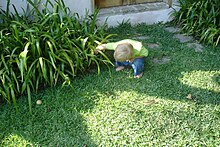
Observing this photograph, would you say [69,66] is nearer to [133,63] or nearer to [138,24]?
[133,63]

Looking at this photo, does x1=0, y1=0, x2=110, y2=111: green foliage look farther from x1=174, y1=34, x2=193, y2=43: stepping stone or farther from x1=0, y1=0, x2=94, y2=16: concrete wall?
x1=174, y1=34, x2=193, y2=43: stepping stone

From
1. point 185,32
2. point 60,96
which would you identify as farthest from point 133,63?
point 185,32

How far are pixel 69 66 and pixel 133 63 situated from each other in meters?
0.63

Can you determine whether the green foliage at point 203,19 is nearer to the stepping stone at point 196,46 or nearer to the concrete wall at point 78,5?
the stepping stone at point 196,46

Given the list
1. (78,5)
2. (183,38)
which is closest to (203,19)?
(183,38)

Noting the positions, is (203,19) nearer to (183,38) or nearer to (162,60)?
(183,38)

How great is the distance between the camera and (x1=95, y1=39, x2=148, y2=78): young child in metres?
3.01

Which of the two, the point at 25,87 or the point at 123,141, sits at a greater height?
the point at 25,87

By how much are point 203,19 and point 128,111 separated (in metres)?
1.88

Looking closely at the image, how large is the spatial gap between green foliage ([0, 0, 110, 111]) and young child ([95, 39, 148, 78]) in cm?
18

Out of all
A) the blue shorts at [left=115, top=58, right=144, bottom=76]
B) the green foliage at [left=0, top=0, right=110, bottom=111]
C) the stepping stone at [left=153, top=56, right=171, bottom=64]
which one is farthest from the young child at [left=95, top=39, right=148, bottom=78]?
the stepping stone at [left=153, top=56, right=171, bottom=64]

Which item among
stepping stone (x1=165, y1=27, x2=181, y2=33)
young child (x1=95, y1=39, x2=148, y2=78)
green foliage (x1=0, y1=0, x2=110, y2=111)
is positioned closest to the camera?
green foliage (x1=0, y1=0, x2=110, y2=111)

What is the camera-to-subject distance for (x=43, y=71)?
2.78 metres

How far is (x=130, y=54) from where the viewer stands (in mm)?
3023
